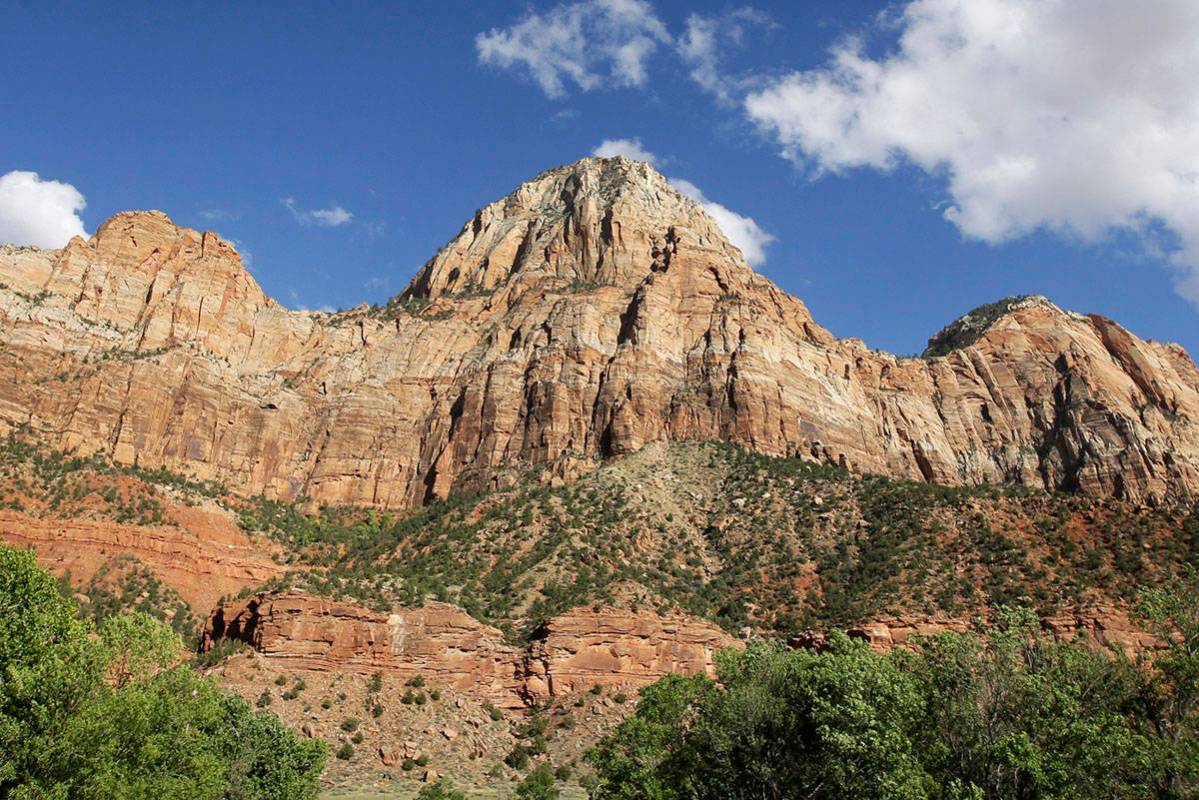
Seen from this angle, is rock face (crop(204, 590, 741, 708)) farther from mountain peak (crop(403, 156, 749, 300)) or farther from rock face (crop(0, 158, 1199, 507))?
mountain peak (crop(403, 156, 749, 300))

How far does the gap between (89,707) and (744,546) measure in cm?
5348

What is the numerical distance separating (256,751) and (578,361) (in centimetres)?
6059

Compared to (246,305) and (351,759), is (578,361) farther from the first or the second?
(351,759)

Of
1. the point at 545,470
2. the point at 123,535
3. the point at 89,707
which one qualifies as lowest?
the point at 89,707

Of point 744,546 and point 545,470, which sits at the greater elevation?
point 545,470

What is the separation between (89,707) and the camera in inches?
919

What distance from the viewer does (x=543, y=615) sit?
5878 cm

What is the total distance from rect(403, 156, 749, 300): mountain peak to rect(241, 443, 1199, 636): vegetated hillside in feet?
108

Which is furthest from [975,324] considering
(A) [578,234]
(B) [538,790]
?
(B) [538,790]

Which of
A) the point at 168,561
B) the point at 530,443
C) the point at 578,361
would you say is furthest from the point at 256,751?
the point at 578,361

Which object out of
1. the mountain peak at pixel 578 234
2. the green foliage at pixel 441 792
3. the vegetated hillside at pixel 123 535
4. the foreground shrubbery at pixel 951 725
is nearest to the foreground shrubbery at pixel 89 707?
the green foliage at pixel 441 792

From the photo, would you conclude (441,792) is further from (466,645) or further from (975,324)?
(975,324)

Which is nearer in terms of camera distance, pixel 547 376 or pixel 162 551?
pixel 162 551

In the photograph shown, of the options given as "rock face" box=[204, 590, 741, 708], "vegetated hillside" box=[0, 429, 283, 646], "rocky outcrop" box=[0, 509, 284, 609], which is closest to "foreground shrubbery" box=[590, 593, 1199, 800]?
"rock face" box=[204, 590, 741, 708]
